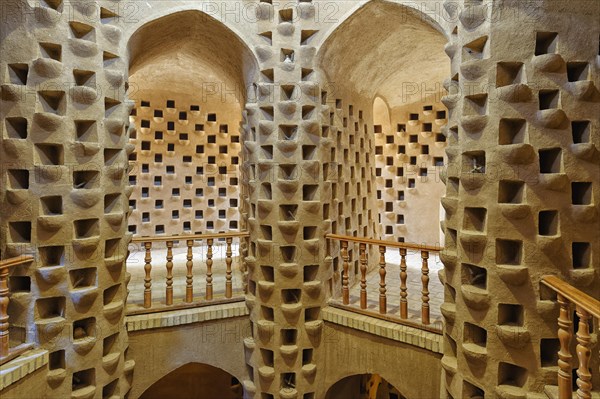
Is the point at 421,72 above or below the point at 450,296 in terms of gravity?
above

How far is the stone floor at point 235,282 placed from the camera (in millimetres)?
4680

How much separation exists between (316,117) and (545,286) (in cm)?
275

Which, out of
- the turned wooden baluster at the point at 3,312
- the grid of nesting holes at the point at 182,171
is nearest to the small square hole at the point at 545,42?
the turned wooden baluster at the point at 3,312

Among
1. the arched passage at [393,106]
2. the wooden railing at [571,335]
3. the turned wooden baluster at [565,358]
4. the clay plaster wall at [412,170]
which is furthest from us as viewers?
the clay plaster wall at [412,170]

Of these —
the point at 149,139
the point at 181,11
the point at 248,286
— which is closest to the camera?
the point at 181,11

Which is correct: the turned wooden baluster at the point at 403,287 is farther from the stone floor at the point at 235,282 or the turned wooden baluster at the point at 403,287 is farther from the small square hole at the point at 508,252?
the small square hole at the point at 508,252

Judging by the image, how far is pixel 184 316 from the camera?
4.41m

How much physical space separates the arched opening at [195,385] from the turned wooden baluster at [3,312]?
4308 mm

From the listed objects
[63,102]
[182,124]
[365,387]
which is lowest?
[365,387]

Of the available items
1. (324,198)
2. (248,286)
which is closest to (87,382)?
(248,286)

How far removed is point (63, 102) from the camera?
349cm

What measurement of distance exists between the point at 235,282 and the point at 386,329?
7.72ft

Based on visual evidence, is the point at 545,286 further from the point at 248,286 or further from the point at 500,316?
the point at 248,286

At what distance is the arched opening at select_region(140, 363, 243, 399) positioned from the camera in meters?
6.95
